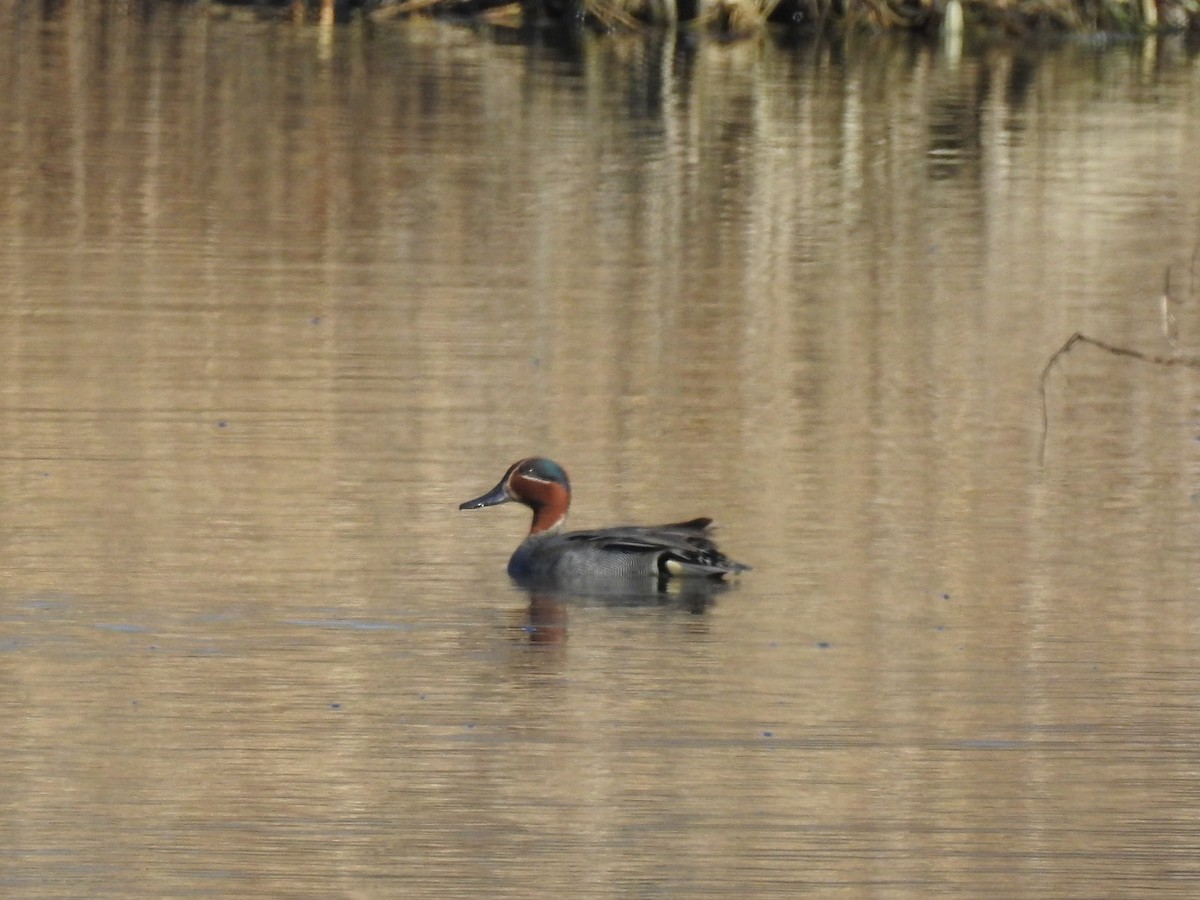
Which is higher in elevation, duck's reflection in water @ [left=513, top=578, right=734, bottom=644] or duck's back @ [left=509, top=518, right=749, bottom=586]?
duck's back @ [left=509, top=518, right=749, bottom=586]

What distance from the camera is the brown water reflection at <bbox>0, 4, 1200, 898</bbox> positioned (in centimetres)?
656

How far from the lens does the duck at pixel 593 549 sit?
8875mm

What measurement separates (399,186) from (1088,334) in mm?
5815

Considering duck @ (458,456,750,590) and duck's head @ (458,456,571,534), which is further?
duck's head @ (458,456,571,534)

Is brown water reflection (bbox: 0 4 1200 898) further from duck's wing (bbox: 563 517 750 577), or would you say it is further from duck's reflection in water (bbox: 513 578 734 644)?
duck's wing (bbox: 563 517 750 577)

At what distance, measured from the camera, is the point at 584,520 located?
32.2ft

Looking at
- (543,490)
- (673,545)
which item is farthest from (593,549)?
(543,490)

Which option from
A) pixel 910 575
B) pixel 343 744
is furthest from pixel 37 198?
pixel 343 744

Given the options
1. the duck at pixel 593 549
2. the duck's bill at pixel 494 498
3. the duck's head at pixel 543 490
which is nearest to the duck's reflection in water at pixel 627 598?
the duck at pixel 593 549

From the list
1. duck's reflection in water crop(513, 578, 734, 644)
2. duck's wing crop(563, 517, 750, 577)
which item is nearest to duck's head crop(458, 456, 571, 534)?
duck's wing crop(563, 517, 750, 577)

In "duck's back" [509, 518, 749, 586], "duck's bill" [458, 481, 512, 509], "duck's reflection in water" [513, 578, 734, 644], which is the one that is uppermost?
"duck's bill" [458, 481, 512, 509]

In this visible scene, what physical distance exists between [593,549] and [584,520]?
754 millimetres

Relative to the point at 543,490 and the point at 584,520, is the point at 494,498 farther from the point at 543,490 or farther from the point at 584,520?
the point at 584,520

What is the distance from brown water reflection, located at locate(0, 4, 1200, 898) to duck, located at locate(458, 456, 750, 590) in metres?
0.17
